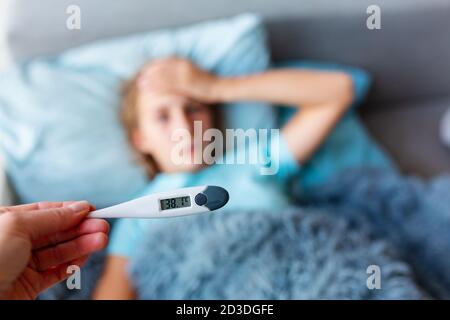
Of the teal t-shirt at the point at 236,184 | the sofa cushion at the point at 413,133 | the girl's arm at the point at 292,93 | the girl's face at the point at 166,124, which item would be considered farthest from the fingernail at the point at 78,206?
the sofa cushion at the point at 413,133

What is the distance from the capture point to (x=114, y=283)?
26.9 inches

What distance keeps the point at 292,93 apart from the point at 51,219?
478 millimetres

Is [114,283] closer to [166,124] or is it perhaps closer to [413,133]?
[166,124]

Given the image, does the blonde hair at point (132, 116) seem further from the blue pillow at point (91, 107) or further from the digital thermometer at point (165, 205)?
the digital thermometer at point (165, 205)

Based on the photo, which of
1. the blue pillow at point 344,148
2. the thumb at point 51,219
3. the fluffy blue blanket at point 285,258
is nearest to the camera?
the thumb at point 51,219

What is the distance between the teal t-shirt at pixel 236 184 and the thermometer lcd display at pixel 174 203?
0.14 metres

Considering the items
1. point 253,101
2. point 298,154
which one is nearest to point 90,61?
point 253,101

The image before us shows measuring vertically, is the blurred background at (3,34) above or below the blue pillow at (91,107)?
above

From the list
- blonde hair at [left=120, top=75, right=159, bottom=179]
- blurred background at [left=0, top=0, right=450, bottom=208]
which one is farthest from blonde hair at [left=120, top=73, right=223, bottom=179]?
blurred background at [left=0, top=0, right=450, bottom=208]

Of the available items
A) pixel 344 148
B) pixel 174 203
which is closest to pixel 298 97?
pixel 344 148

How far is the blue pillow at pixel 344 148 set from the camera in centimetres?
88

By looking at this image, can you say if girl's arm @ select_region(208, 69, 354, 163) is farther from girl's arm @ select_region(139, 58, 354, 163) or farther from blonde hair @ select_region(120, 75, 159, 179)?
blonde hair @ select_region(120, 75, 159, 179)

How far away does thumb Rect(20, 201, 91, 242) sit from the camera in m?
0.48
